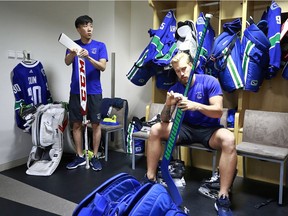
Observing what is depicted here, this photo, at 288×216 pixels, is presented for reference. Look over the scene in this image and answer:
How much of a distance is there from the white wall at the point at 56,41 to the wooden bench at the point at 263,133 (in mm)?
1418

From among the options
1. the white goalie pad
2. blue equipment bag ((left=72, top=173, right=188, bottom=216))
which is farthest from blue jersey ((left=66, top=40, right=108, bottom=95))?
blue equipment bag ((left=72, top=173, right=188, bottom=216))

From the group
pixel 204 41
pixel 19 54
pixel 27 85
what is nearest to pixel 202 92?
pixel 204 41

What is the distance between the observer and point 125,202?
3.75 feet

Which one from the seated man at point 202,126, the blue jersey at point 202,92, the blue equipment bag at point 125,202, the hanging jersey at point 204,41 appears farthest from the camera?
the hanging jersey at point 204,41

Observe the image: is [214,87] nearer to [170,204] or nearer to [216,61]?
[216,61]

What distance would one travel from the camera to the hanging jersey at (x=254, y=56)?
234 centimetres

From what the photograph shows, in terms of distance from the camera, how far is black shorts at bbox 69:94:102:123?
2744mm

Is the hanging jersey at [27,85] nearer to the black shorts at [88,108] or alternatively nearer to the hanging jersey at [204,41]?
the black shorts at [88,108]

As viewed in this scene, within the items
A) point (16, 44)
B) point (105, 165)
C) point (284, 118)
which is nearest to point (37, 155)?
point (105, 165)

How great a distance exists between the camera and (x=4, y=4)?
263 centimetres

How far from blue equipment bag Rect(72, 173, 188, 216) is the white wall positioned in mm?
1895

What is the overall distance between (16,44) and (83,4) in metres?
1.09

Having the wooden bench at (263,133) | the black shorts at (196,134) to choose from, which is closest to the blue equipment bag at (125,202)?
the black shorts at (196,134)

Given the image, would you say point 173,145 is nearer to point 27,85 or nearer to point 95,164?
point 95,164
